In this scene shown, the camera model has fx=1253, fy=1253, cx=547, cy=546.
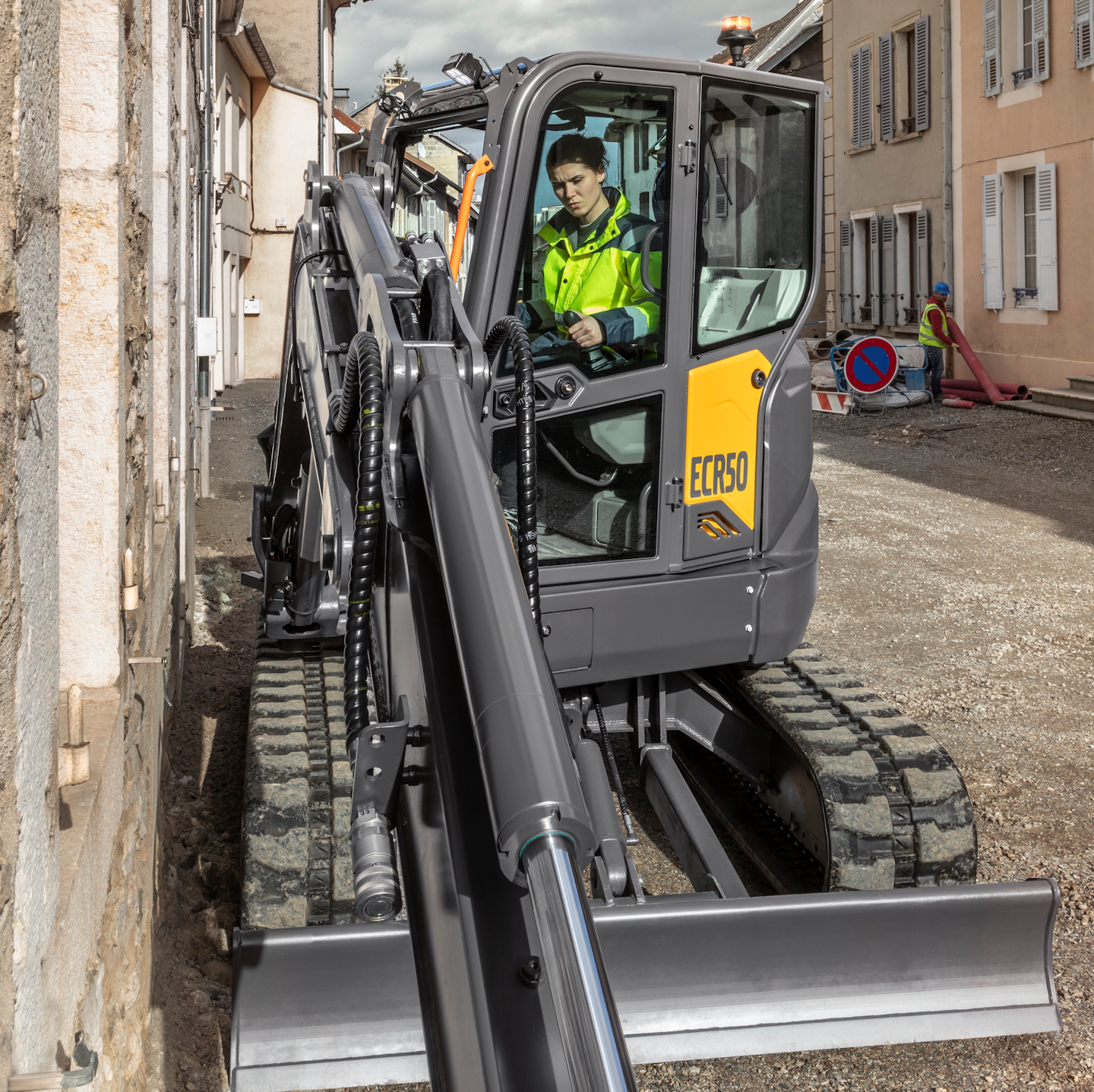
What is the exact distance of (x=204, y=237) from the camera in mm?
9320

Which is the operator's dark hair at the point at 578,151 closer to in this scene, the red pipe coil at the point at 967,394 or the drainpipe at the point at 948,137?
the red pipe coil at the point at 967,394

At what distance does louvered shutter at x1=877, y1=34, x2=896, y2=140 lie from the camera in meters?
19.4

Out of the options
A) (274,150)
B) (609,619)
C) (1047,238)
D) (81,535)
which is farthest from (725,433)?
(274,150)

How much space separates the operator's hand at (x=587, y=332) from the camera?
11.7 ft

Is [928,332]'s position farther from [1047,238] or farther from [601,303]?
[601,303]

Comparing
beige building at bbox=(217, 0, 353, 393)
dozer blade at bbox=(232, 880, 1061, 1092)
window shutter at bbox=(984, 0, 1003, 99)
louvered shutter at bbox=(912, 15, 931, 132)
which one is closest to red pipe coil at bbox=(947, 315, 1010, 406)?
window shutter at bbox=(984, 0, 1003, 99)

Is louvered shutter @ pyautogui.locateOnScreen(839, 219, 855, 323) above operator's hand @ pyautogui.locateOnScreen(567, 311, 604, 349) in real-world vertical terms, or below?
above

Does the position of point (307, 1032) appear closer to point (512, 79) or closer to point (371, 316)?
point (371, 316)

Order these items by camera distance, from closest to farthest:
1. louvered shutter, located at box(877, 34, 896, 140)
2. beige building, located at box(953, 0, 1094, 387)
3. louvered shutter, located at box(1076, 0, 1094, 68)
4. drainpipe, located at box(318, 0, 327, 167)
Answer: louvered shutter, located at box(1076, 0, 1094, 68)
beige building, located at box(953, 0, 1094, 387)
louvered shutter, located at box(877, 34, 896, 140)
drainpipe, located at box(318, 0, 327, 167)

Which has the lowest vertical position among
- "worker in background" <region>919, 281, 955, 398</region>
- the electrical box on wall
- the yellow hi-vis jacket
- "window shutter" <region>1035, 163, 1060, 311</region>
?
the yellow hi-vis jacket

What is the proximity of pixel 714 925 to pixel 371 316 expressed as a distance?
155 centimetres

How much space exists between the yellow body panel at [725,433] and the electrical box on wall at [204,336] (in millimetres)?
5801

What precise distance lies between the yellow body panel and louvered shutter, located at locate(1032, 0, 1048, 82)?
13683 mm

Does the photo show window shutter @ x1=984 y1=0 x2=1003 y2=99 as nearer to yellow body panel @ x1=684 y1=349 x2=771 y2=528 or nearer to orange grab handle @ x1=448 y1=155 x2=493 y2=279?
yellow body panel @ x1=684 y1=349 x2=771 y2=528
